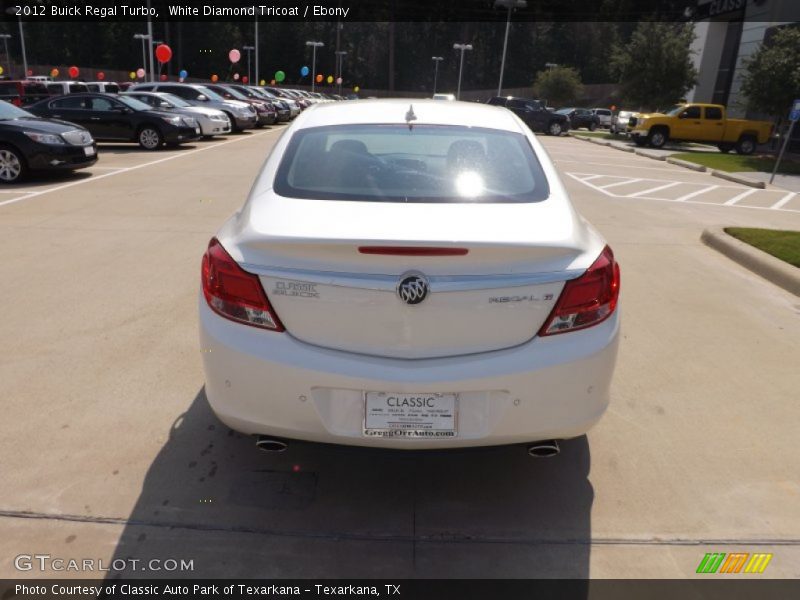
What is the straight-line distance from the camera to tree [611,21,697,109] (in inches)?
1363

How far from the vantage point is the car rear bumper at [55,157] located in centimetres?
1039

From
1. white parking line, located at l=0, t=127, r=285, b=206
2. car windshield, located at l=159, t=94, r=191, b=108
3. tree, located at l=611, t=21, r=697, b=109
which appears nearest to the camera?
white parking line, located at l=0, t=127, r=285, b=206

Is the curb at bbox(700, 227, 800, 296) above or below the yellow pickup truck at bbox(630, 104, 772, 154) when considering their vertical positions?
below

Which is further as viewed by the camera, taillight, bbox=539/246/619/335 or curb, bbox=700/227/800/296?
curb, bbox=700/227/800/296

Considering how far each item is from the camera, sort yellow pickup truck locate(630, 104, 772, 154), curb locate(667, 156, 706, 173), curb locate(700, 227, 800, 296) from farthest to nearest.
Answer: yellow pickup truck locate(630, 104, 772, 154) → curb locate(667, 156, 706, 173) → curb locate(700, 227, 800, 296)

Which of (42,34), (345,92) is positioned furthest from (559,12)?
(42,34)

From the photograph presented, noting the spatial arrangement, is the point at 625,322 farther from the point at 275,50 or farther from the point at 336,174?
the point at 275,50

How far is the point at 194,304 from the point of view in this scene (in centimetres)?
506

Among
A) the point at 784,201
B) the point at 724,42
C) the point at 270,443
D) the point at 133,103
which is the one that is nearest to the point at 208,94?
the point at 133,103

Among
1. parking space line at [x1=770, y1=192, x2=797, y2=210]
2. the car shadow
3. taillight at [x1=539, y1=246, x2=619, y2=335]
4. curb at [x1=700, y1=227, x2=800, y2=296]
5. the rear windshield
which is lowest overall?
the car shadow

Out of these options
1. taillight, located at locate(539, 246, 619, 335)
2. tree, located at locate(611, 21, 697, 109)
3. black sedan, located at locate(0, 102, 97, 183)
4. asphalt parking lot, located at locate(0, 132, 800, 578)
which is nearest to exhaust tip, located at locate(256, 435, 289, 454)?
asphalt parking lot, located at locate(0, 132, 800, 578)

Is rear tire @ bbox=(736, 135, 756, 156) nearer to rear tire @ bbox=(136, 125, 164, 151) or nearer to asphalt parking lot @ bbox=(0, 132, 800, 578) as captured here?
rear tire @ bbox=(136, 125, 164, 151)

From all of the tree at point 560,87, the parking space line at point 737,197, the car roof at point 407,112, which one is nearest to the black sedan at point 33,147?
the car roof at point 407,112

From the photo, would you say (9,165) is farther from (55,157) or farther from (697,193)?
(697,193)
